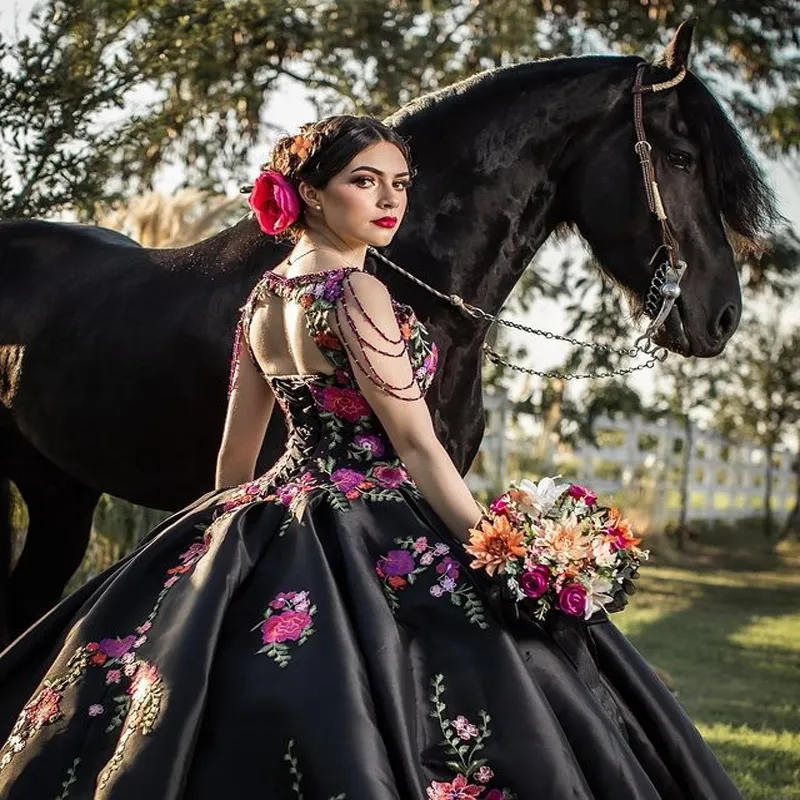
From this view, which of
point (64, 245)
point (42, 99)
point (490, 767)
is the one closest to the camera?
point (490, 767)

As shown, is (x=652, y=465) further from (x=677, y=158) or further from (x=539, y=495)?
(x=539, y=495)

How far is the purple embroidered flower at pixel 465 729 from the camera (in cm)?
224

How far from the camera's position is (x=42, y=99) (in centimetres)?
496

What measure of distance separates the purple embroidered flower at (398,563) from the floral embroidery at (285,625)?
17 centimetres

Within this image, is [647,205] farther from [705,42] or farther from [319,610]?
[705,42]

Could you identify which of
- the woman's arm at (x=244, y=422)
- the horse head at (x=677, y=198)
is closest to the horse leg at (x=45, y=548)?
the woman's arm at (x=244, y=422)

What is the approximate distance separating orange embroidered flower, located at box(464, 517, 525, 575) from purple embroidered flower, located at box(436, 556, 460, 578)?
0.33 feet

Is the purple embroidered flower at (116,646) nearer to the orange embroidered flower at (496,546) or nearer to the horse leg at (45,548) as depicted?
the orange embroidered flower at (496,546)

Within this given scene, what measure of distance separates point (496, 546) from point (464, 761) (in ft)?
1.24

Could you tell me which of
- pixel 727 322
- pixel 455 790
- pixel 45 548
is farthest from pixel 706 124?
pixel 45 548

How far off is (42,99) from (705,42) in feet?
20.2

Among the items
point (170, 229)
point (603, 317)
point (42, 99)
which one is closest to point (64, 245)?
point (42, 99)

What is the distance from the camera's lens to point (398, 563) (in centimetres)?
243

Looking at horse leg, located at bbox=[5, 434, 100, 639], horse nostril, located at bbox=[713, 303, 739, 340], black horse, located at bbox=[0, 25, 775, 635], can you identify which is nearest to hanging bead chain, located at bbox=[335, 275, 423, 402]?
black horse, located at bbox=[0, 25, 775, 635]
